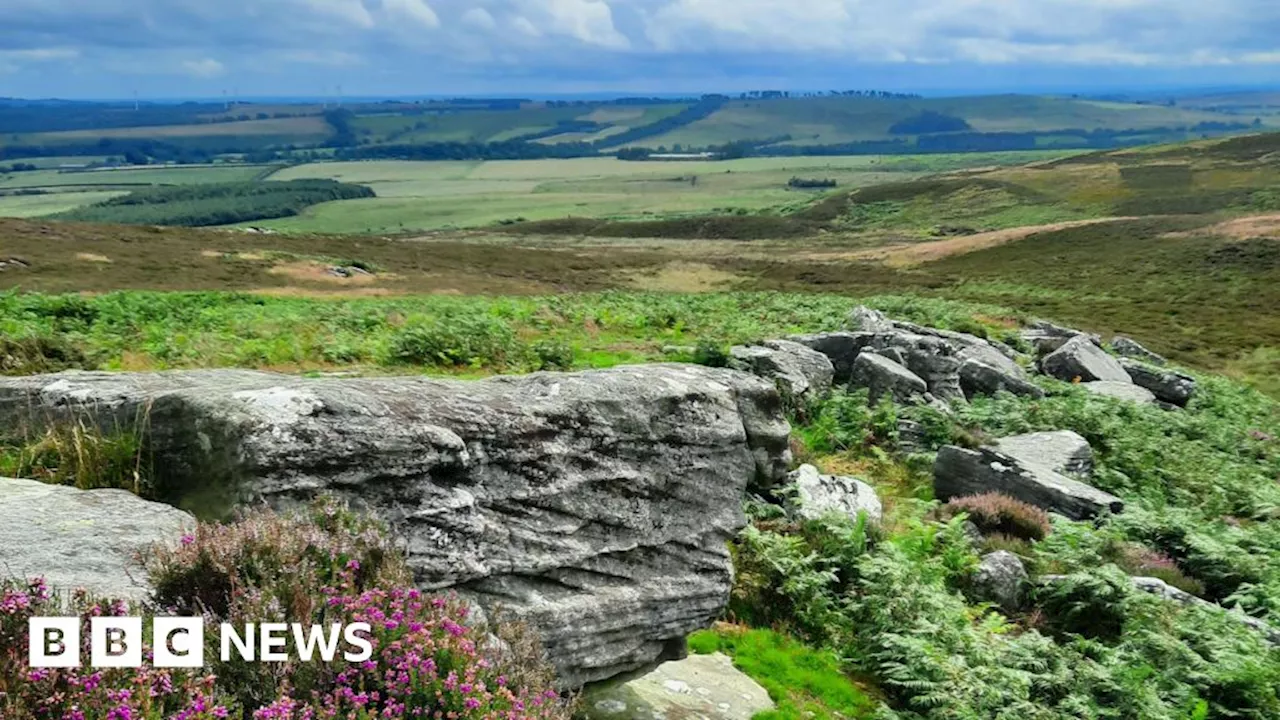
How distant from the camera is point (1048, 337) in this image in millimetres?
37000

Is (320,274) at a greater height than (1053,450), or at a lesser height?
greater

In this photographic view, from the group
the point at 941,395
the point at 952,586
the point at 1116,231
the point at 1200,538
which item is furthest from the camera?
the point at 1116,231

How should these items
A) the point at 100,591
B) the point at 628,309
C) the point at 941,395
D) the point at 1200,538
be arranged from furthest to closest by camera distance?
the point at 628,309 < the point at 941,395 < the point at 1200,538 < the point at 100,591

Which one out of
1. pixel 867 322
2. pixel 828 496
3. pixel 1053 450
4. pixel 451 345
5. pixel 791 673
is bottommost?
pixel 791 673

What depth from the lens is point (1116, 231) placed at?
3329 inches

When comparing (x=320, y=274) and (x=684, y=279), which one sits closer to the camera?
(x=320, y=274)

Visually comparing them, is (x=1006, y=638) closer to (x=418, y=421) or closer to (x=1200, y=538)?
(x=1200, y=538)

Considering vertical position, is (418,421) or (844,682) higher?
(418,421)

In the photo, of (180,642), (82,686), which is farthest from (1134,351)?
(82,686)

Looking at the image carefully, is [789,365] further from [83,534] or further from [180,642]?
[180,642]

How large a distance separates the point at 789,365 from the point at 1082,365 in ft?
47.2

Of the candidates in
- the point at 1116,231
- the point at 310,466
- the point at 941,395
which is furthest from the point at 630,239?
the point at 310,466

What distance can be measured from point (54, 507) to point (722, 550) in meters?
6.11

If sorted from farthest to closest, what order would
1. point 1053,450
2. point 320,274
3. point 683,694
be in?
point 320,274
point 1053,450
point 683,694
